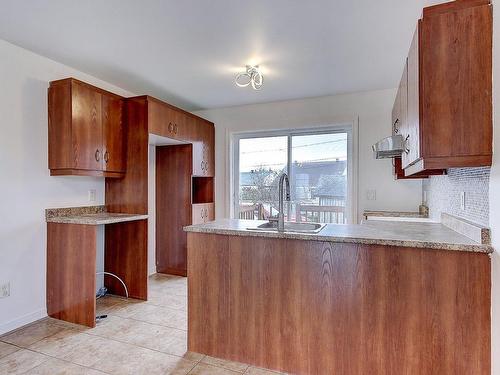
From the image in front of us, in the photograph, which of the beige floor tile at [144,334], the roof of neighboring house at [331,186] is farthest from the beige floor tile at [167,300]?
the roof of neighboring house at [331,186]

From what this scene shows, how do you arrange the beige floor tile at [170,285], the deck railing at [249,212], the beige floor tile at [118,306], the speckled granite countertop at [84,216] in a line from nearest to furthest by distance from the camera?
the speckled granite countertop at [84,216] < the beige floor tile at [118,306] < the beige floor tile at [170,285] < the deck railing at [249,212]

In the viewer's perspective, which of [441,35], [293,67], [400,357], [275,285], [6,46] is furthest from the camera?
[293,67]

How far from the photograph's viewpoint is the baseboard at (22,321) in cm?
243

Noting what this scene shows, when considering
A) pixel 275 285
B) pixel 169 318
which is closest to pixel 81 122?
pixel 169 318

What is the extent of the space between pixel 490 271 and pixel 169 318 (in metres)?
2.44

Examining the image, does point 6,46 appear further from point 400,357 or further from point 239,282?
point 400,357

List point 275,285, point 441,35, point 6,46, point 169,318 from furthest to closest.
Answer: point 169,318
point 6,46
point 275,285
point 441,35

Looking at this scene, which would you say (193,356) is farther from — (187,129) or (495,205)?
(187,129)

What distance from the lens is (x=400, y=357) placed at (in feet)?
5.34

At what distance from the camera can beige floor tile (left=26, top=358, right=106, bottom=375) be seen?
6.26 ft

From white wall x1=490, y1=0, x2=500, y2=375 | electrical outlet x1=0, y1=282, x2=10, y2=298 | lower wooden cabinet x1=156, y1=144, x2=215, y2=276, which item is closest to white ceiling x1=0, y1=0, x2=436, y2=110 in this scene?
white wall x1=490, y1=0, x2=500, y2=375

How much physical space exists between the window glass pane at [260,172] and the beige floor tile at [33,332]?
2.56m

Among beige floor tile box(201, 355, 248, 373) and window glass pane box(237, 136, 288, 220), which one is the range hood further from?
window glass pane box(237, 136, 288, 220)

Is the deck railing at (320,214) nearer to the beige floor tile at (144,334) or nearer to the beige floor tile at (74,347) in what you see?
the beige floor tile at (144,334)
